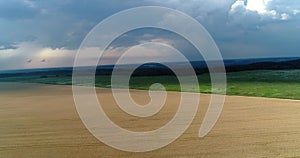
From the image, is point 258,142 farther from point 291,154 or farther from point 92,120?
point 92,120

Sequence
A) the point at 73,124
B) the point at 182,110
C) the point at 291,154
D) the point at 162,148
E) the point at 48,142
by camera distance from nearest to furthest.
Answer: the point at 291,154, the point at 162,148, the point at 48,142, the point at 73,124, the point at 182,110

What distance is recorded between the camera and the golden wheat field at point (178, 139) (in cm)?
1038

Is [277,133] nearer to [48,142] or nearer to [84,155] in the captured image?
[84,155]

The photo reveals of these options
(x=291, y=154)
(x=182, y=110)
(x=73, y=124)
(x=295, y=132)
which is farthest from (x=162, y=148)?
(x=182, y=110)

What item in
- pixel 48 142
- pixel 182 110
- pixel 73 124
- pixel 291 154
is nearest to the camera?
pixel 291 154

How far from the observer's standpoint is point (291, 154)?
980 centimetres

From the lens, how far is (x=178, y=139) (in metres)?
11.9

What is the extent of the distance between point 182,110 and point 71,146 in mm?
7823

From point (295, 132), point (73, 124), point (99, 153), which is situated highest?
point (99, 153)

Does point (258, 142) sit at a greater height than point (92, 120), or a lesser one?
greater

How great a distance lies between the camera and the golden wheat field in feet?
34.0

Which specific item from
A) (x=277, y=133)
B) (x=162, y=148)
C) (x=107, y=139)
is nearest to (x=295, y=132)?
(x=277, y=133)

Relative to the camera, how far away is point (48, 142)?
12008 mm

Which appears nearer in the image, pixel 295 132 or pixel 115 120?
pixel 295 132
